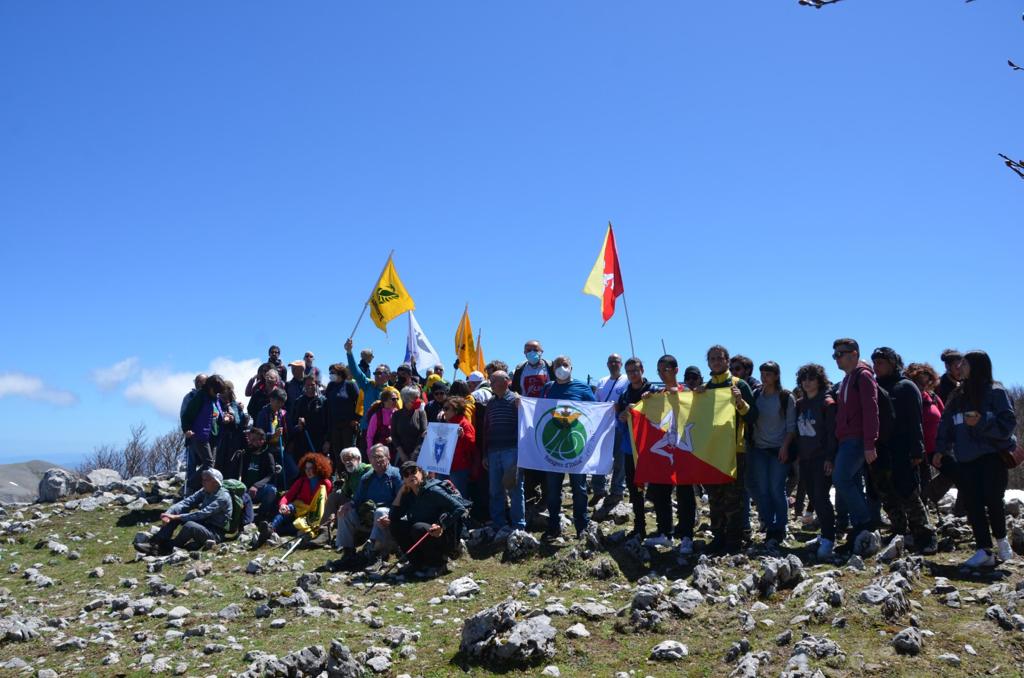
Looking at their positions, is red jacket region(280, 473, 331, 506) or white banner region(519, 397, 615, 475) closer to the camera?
white banner region(519, 397, 615, 475)

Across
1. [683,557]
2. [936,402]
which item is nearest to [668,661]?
[683,557]

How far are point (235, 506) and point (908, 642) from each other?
12.1 meters

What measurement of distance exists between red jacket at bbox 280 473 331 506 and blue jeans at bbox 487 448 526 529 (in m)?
3.69

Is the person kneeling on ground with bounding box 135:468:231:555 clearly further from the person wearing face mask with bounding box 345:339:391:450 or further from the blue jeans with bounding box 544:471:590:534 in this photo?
the blue jeans with bounding box 544:471:590:534

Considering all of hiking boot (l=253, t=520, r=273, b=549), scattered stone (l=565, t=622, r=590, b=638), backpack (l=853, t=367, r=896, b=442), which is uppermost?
backpack (l=853, t=367, r=896, b=442)

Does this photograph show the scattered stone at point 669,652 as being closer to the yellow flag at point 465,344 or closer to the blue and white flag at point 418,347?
the blue and white flag at point 418,347

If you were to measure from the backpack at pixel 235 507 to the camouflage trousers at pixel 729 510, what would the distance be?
29.7 feet

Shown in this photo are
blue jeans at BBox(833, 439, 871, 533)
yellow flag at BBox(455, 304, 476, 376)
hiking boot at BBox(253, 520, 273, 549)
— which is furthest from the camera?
yellow flag at BBox(455, 304, 476, 376)

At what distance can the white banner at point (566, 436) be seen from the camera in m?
13.1

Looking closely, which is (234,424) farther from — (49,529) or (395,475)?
(395,475)

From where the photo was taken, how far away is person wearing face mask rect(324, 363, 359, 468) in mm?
17391

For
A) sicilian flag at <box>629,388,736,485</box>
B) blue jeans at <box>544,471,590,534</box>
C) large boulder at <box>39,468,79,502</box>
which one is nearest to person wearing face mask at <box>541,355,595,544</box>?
blue jeans at <box>544,471,590,534</box>

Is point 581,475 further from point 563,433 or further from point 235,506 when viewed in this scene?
point 235,506

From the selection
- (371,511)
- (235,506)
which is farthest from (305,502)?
(371,511)
